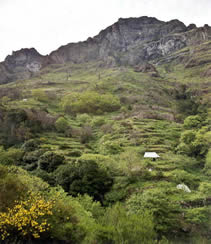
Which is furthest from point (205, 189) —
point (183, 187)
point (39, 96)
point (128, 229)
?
point (39, 96)

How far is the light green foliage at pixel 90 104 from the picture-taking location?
236ft

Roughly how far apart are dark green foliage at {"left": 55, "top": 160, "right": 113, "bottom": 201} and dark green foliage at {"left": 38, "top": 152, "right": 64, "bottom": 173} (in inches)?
74.8

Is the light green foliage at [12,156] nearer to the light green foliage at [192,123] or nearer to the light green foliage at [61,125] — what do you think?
the light green foliage at [61,125]

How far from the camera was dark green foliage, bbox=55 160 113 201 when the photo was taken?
23.4 metres

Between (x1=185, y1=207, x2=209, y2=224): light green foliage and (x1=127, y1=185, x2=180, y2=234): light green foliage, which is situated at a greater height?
(x1=127, y1=185, x2=180, y2=234): light green foliage

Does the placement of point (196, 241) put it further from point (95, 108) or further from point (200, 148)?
point (95, 108)

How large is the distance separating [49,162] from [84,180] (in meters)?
→ 6.74

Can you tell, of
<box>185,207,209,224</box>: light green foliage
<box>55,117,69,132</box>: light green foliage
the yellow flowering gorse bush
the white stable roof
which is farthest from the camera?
<box>55,117,69,132</box>: light green foliage

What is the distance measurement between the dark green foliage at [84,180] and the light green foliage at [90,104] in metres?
46.8

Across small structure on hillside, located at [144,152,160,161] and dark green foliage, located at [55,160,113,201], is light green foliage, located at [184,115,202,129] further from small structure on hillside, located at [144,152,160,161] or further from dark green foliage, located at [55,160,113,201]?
dark green foliage, located at [55,160,113,201]

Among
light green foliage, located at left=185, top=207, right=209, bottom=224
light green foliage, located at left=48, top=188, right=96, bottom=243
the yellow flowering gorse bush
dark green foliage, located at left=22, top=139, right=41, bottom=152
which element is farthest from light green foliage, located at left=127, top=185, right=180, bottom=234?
dark green foliage, located at left=22, top=139, right=41, bottom=152

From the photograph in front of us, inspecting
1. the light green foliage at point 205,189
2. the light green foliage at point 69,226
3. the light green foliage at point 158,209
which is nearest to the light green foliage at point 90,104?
the light green foliage at point 205,189

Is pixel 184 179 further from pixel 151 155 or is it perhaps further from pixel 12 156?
pixel 12 156

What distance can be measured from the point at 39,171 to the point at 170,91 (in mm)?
89702
